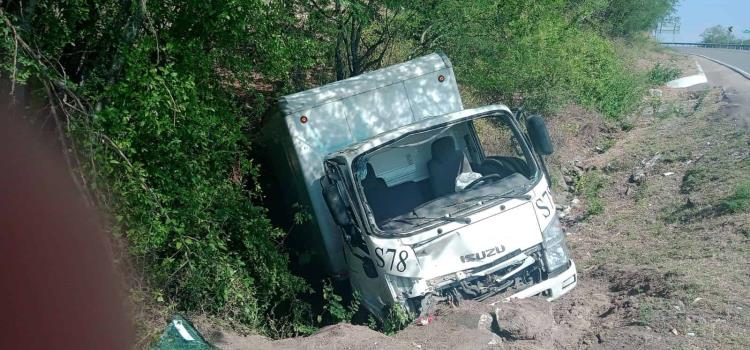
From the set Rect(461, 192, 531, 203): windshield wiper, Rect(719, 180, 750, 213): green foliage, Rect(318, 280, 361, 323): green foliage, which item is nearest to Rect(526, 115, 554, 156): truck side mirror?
Rect(461, 192, 531, 203): windshield wiper

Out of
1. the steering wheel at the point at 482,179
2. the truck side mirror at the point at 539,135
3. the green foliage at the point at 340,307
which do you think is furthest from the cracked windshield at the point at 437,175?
the green foliage at the point at 340,307

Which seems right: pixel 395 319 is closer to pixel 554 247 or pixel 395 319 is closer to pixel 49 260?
pixel 554 247

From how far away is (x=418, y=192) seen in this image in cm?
798

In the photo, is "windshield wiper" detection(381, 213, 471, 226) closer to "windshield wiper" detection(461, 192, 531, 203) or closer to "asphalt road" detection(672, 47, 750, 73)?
"windshield wiper" detection(461, 192, 531, 203)

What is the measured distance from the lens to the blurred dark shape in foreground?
446 cm

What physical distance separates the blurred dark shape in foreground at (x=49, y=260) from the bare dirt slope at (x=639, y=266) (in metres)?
1.39

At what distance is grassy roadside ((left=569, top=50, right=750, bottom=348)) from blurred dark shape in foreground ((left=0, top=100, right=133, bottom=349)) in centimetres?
454

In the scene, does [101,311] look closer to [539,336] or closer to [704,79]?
Result: [539,336]

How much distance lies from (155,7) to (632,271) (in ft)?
18.8

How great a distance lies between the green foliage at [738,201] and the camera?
29.4 ft

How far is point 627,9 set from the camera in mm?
38000

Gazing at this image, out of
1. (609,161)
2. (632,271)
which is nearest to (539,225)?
(632,271)

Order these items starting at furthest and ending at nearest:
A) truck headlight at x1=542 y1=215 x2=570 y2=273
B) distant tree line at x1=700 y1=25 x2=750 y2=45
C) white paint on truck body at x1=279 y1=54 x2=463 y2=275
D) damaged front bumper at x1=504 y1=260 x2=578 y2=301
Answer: distant tree line at x1=700 y1=25 x2=750 y2=45 < white paint on truck body at x1=279 y1=54 x2=463 y2=275 < truck headlight at x1=542 y1=215 x2=570 y2=273 < damaged front bumper at x1=504 y1=260 x2=578 y2=301

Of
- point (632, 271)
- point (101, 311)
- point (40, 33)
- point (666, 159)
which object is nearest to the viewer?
point (101, 311)
